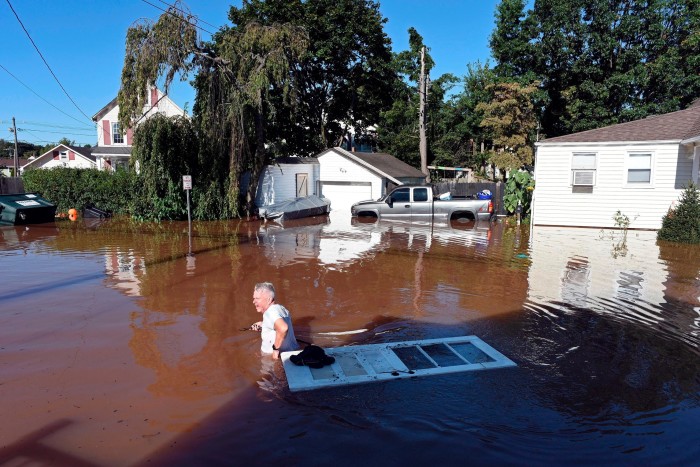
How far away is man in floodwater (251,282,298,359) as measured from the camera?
5.73 m

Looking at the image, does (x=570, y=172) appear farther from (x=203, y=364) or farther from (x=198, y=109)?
(x=203, y=364)

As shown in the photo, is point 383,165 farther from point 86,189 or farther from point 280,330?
point 280,330

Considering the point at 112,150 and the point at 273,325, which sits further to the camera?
the point at 112,150

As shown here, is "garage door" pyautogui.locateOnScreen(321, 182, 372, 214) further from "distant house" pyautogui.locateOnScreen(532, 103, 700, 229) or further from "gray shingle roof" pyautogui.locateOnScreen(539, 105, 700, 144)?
"gray shingle roof" pyautogui.locateOnScreen(539, 105, 700, 144)

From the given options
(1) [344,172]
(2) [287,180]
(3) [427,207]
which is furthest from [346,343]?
(1) [344,172]

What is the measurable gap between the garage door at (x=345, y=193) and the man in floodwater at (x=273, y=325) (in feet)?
64.4

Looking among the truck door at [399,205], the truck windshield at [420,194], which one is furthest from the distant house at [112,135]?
the truck windshield at [420,194]

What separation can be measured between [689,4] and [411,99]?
15753 mm

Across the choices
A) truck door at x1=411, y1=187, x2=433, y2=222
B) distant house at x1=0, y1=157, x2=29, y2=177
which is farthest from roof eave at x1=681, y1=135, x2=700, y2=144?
distant house at x1=0, y1=157, x2=29, y2=177

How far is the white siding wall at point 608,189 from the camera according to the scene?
17.5 m

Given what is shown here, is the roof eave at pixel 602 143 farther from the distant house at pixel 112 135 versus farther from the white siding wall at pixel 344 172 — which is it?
the distant house at pixel 112 135

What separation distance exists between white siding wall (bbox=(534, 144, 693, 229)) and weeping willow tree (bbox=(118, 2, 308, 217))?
1074cm

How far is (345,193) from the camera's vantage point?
2584 cm

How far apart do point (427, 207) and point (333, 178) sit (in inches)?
278
